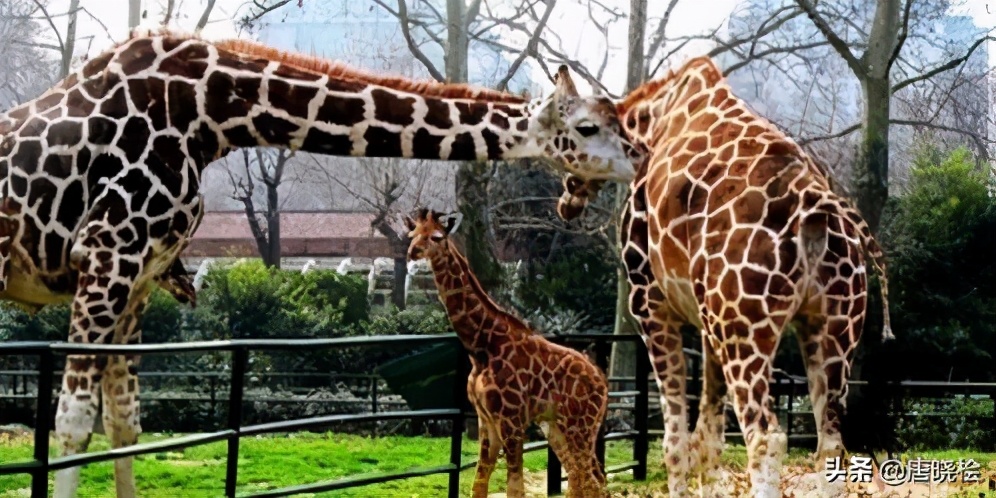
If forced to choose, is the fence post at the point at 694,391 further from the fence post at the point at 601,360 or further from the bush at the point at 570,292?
the fence post at the point at 601,360

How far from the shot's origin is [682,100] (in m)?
4.63

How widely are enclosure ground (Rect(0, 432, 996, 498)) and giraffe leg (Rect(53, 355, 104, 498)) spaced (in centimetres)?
155

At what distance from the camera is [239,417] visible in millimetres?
4008

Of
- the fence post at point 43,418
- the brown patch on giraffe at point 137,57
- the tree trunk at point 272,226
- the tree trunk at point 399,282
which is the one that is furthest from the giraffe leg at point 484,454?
the tree trunk at point 272,226

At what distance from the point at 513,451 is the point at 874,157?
15.1 ft

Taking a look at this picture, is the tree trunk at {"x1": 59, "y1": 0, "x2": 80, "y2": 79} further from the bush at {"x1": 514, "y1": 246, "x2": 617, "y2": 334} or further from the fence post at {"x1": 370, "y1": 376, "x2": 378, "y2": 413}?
the bush at {"x1": 514, "y1": 246, "x2": 617, "y2": 334}

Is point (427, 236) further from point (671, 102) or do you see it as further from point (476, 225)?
point (476, 225)

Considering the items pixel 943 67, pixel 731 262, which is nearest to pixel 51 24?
pixel 731 262

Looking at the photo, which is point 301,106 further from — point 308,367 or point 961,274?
point 961,274

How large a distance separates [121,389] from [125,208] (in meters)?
0.75

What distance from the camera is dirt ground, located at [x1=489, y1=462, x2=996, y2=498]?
4.88 metres

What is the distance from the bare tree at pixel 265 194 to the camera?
22.6 feet

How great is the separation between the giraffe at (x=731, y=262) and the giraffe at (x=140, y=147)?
1.23ft

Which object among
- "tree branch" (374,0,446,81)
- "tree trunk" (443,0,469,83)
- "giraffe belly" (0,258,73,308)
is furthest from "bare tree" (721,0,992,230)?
"giraffe belly" (0,258,73,308)
